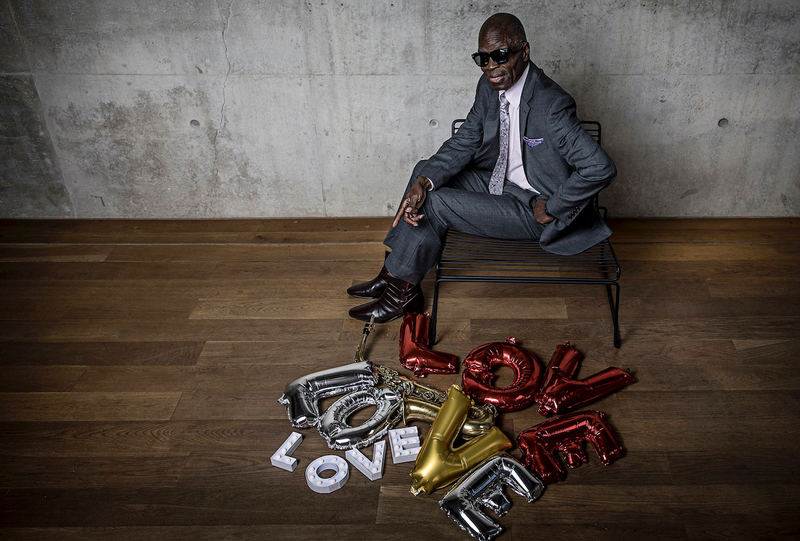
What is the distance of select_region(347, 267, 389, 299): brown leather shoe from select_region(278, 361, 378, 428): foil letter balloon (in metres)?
0.68

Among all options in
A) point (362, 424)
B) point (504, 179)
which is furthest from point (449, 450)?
point (504, 179)

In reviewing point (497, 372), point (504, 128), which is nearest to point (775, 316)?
point (497, 372)

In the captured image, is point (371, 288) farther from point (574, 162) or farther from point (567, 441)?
point (567, 441)

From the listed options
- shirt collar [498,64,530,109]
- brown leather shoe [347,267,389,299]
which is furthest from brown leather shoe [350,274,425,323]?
shirt collar [498,64,530,109]

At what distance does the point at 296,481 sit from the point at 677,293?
231 cm

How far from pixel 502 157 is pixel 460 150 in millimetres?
239

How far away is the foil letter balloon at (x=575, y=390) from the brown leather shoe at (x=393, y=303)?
853 mm

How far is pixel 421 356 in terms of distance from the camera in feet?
8.79

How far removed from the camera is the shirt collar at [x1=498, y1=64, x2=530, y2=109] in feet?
9.06

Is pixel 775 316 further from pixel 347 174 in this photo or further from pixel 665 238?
pixel 347 174

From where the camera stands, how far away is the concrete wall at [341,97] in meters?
3.50

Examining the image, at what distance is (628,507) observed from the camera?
6.66 feet

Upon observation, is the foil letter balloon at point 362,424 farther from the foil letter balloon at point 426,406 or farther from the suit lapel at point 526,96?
the suit lapel at point 526,96

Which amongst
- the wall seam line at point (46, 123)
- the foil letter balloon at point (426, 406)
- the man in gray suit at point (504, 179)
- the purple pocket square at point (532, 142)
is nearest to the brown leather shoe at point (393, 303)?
the man in gray suit at point (504, 179)
